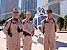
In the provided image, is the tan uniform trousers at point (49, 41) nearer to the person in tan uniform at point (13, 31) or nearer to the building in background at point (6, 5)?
the person in tan uniform at point (13, 31)

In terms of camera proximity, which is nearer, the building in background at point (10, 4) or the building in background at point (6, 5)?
the building in background at point (10, 4)

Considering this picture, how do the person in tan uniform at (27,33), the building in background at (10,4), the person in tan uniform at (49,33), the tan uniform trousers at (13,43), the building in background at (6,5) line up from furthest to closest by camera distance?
the building in background at (6,5) < the building in background at (10,4) < the person in tan uniform at (27,33) < the person in tan uniform at (49,33) < the tan uniform trousers at (13,43)

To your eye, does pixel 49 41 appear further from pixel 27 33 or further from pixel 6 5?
pixel 6 5

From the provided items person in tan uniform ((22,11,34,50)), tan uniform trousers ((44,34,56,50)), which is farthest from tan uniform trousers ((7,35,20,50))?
person in tan uniform ((22,11,34,50))

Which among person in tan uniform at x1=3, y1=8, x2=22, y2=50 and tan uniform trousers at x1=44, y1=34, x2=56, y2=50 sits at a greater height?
person in tan uniform at x1=3, y1=8, x2=22, y2=50

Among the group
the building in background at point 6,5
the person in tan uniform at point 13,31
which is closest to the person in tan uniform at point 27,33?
the person in tan uniform at point 13,31

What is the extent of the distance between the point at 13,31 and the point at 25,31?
1.32 metres

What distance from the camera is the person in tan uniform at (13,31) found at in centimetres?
562

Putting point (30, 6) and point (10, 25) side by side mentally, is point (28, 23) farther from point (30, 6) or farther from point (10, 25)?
point (30, 6)

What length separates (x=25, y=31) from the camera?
695 centimetres

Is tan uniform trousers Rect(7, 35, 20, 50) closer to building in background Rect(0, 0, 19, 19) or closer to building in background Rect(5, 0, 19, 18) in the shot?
building in background Rect(5, 0, 19, 18)

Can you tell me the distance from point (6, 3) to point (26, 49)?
87319 millimetres

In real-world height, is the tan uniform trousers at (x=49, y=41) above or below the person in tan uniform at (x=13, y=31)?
below

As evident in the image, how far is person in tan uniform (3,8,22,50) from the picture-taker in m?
5.62
